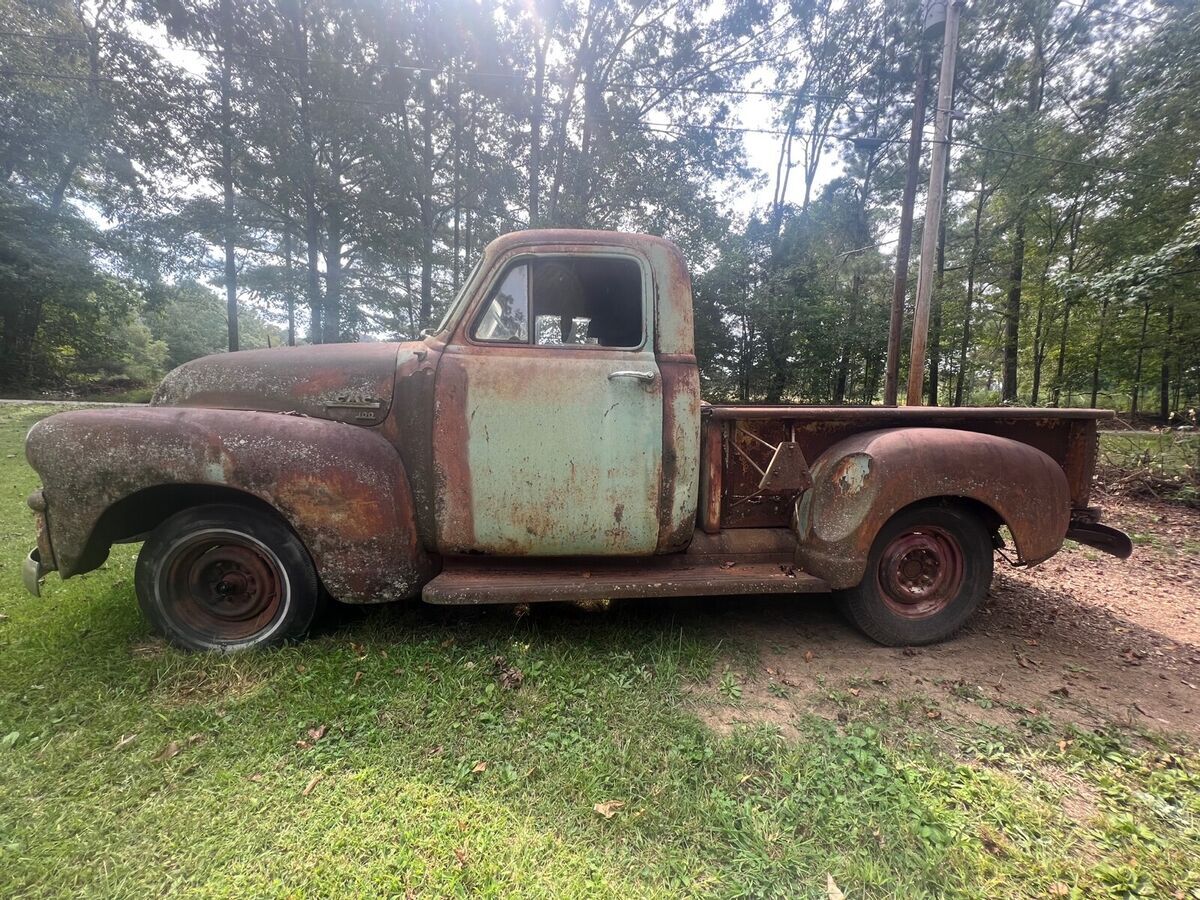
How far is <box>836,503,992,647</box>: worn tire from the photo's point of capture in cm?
272

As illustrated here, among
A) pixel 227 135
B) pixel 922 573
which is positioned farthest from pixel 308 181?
pixel 922 573

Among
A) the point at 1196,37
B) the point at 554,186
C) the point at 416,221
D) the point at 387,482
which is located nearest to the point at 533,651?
the point at 387,482

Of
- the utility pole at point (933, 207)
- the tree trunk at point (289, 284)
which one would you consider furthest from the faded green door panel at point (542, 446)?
the tree trunk at point (289, 284)

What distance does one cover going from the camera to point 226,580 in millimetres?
2537

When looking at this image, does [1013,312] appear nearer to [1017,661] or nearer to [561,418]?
[1017,661]

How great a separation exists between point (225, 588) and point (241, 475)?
0.71 meters

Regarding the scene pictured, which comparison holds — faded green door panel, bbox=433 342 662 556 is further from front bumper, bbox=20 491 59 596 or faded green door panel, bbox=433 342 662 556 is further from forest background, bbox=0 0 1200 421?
forest background, bbox=0 0 1200 421

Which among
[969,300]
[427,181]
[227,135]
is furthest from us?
[969,300]

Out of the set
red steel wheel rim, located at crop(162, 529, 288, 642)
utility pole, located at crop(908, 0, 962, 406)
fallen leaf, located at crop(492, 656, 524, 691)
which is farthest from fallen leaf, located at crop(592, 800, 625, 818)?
utility pole, located at crop(908, 0, 962, 406)

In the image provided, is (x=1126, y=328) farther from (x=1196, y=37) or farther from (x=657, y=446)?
(x=657, y=446)

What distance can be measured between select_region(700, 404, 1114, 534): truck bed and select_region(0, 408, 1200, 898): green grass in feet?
2.87

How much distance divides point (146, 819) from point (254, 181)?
17.3 meters

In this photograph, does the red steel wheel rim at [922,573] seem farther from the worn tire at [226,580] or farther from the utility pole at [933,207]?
the utility pole at [933,207]

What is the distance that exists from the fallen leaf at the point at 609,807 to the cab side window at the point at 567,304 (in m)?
2.04
